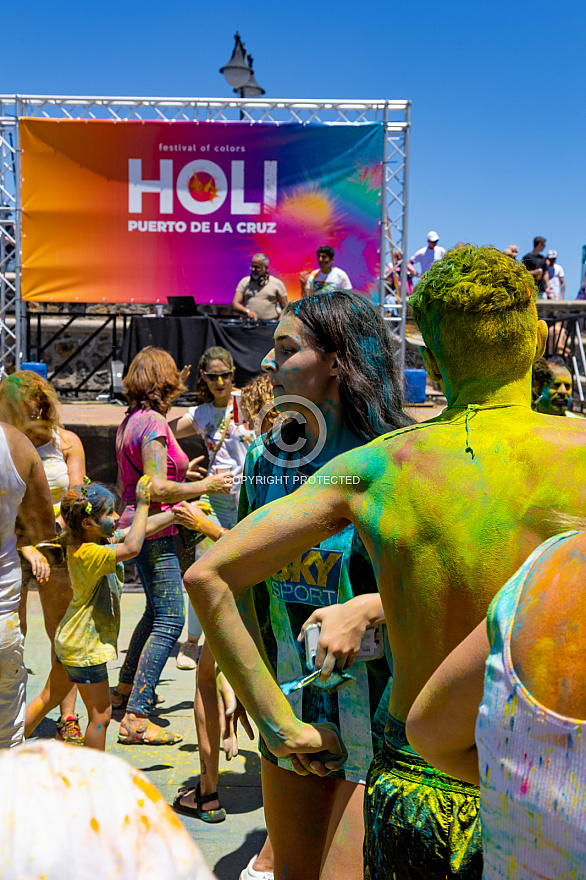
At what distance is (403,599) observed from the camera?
1.38 meters

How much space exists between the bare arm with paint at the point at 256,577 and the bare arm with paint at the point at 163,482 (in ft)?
8.56

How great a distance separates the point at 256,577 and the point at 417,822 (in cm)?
51

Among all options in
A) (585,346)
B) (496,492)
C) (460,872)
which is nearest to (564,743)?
(496,492)

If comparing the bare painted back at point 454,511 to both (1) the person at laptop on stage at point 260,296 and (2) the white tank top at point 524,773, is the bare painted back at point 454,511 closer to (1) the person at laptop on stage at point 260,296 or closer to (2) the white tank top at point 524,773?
(2) the white tank top at point 524,773

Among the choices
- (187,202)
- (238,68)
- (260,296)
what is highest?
(238,68)

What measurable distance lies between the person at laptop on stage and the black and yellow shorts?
28.3 feet

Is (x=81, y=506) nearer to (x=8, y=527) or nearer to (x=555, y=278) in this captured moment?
(x=8, y=527)

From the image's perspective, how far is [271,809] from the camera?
81.6 inches

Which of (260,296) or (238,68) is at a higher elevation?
(238,68)

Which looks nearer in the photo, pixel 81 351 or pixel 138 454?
pixel 138 454

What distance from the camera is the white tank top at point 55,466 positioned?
4.16 metres

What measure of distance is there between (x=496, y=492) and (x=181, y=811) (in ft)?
8.91

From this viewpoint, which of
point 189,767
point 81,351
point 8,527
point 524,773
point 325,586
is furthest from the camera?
point 81,351

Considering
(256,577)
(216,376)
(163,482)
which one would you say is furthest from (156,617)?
(256,577)
